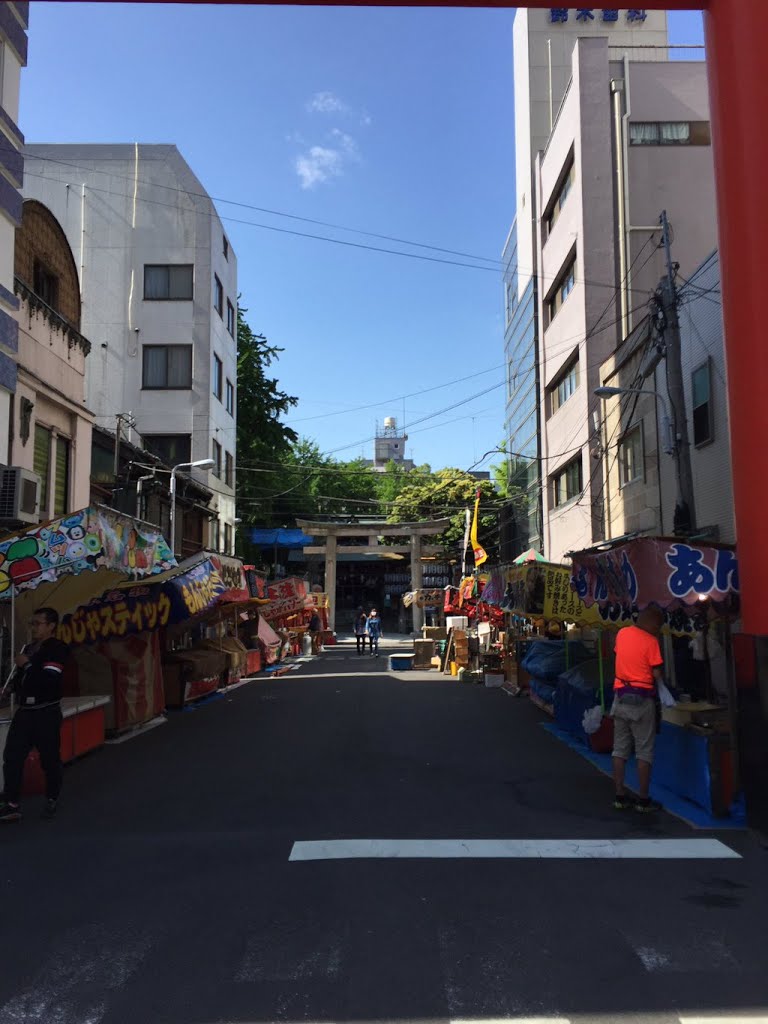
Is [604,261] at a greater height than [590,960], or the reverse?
[604,261]

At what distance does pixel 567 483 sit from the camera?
28875mm

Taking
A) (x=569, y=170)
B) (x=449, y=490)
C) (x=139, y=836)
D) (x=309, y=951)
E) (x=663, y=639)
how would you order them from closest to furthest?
(x=309, y=951), (x=139, y=836), (x=663, y=639), (x=569, y=170), (x=449, y=490)

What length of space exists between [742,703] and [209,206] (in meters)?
34.1

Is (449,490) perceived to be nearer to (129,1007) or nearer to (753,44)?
(753,44)

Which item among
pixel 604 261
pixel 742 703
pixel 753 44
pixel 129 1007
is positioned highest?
pixel 604 261

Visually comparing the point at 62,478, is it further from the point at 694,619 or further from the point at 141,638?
the point at 694,619

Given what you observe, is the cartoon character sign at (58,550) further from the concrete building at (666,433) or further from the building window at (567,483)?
the building window at (567,483)

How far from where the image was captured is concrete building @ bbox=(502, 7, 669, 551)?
1341 inches

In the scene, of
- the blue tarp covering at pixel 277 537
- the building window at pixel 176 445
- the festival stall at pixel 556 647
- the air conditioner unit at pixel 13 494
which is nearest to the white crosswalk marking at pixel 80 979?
the festival stall at pixel 556 647

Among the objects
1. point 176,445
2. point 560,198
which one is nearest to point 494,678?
point 560,198

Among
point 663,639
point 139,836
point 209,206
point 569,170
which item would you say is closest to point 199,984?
point 139,836

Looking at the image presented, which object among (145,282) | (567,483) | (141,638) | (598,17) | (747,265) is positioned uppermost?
(598,17)

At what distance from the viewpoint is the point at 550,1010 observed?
401 cm

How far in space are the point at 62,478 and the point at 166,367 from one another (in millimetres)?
19787
